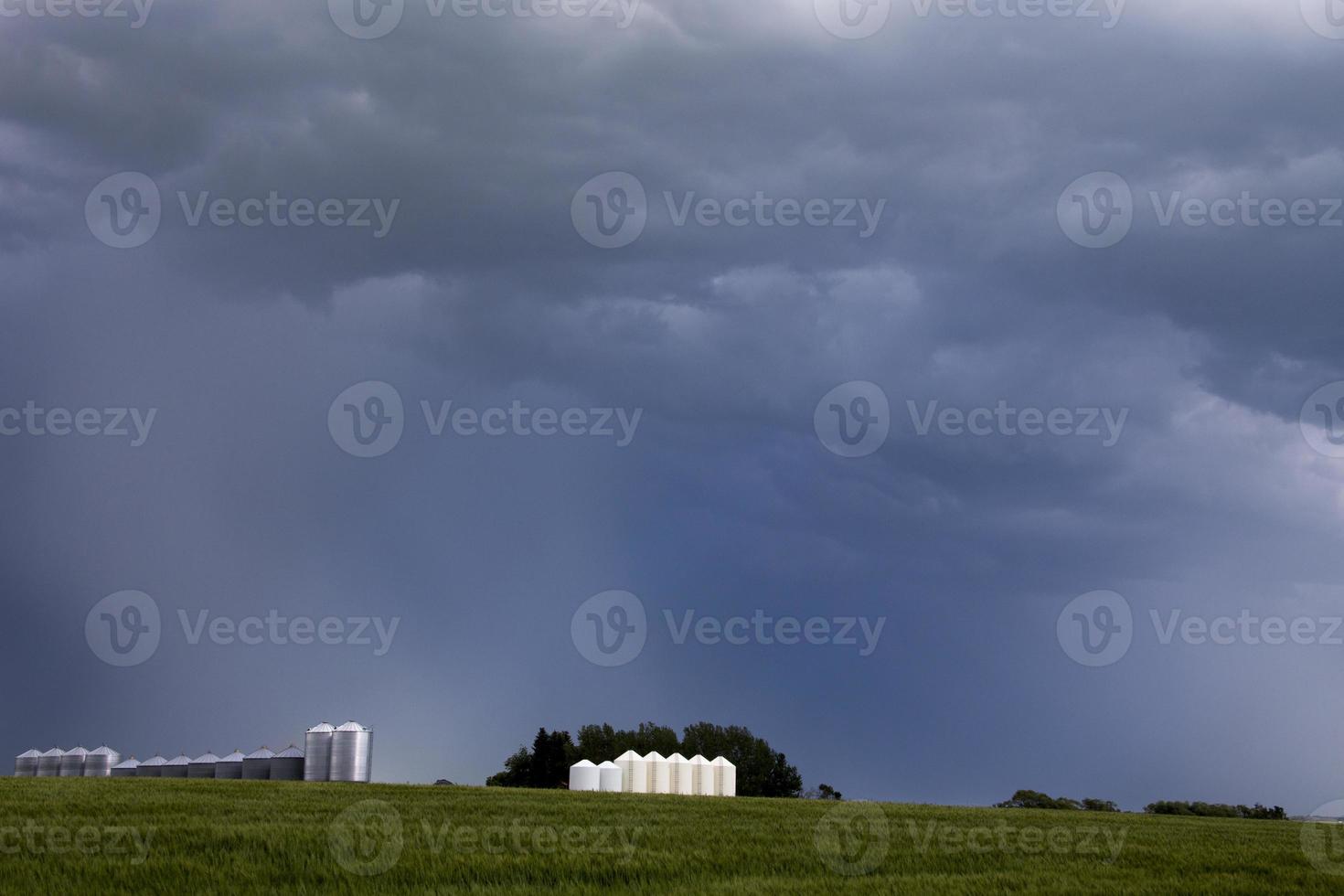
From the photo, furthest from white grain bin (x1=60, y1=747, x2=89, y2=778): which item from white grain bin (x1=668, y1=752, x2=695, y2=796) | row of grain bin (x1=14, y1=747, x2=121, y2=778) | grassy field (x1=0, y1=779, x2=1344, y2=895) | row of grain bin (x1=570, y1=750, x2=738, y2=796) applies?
grassy field (x1=0, y1=779, x2=1344, y2=895)

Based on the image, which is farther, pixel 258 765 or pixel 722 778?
pixel 722 778

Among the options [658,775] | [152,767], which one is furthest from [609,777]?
[152,767]

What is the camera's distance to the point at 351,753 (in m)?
47.0

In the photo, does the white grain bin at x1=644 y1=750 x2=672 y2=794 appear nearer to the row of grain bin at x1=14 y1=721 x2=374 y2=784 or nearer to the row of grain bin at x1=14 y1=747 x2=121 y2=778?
the row of grain bin at x1=14 y1=721 x2=374 y2=784

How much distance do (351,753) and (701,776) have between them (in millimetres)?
Result: 19262

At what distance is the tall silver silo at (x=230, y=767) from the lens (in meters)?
51.8

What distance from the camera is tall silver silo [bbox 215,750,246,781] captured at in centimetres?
5178

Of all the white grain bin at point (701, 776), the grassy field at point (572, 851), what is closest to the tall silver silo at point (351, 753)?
the white grain bin at point (701, 776)

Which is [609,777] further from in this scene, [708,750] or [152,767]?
[708,750]

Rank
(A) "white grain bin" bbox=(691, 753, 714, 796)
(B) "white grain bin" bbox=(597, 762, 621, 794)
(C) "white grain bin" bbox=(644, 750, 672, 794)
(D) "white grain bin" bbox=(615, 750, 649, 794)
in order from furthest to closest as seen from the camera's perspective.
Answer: (A) "white grain bin" bbox=(691, 753, 714, 796) → (C) "white grain bin" bbox=(644, 750, 672, 794) → (D) "white grain bin" bbox=(615, 750, 649, 794) → (B) "white grain bin" bbox=(597, 762, 621, 794)

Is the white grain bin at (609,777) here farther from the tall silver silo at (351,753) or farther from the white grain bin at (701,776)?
the tall silver silo at (351,753)

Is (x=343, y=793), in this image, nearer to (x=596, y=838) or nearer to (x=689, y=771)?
(x=596, y=838)

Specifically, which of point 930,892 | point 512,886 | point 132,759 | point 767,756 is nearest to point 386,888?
point 512,886

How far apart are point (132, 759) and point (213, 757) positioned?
27.1 feet
